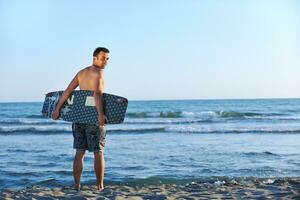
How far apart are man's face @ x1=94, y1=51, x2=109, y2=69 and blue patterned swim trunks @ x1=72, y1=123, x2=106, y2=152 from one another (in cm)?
60

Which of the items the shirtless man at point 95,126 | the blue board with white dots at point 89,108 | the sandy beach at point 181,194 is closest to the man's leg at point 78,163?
the shirtless man at point 95,126

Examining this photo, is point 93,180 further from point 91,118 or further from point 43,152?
point 43,152

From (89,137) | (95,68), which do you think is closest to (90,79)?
(95,68)

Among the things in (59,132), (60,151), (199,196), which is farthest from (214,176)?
(59,132)

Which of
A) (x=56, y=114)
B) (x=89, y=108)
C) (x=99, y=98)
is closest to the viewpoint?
(x=99, y=98)

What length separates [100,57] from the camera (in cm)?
450

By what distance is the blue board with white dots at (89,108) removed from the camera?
454 centimetres

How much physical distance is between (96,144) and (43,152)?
5090 millimetres

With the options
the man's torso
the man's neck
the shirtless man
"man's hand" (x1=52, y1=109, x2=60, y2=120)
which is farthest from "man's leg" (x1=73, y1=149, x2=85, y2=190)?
the man's neck

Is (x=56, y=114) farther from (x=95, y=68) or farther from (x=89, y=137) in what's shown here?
(x=95, y=68)

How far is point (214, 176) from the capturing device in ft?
21.8

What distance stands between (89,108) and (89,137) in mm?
288

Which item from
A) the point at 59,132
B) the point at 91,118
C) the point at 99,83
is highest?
the point at 99,83

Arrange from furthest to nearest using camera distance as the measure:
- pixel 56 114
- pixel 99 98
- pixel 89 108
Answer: pixel 56 114, pixel 89 108, pixel 99 98
